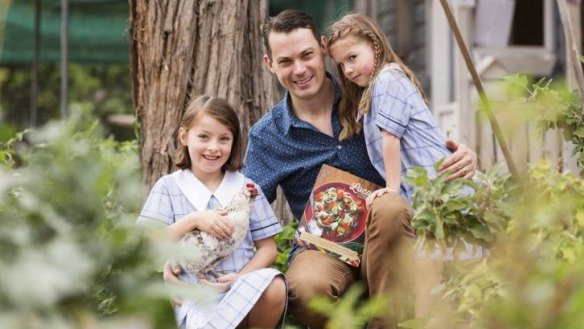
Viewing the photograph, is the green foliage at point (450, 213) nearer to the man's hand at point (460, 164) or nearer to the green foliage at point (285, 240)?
the man's hand at point (460, 164)

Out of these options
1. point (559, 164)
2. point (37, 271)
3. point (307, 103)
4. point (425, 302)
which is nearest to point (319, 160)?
point (307, 103)

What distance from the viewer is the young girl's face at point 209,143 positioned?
12.5 ft

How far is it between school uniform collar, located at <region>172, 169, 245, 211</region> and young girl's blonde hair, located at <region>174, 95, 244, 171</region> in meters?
0.04

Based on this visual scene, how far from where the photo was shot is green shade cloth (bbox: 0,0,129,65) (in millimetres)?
11688

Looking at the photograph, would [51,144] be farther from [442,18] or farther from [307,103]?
[442,18]

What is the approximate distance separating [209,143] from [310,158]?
0.49 m

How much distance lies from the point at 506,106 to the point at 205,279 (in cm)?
241

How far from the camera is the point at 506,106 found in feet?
4.58

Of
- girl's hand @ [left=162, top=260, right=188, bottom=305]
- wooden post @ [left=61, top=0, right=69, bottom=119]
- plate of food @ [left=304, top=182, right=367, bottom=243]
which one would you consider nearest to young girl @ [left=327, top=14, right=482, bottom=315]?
plate of food @ [left=304, top=182, right=367, bottom=243]

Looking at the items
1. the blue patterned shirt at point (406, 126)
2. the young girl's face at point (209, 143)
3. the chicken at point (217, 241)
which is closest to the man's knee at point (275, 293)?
the chicken at point (217, 241)

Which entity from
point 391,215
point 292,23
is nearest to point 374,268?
point 391,215

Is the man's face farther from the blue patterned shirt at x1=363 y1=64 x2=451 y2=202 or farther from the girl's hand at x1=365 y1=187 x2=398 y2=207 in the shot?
the girl's hand at x1=365 y1=187 x2=398 y2=207

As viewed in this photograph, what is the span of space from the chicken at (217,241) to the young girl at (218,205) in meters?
0.03

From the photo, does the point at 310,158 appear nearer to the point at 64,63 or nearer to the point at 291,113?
the point at 291,113
